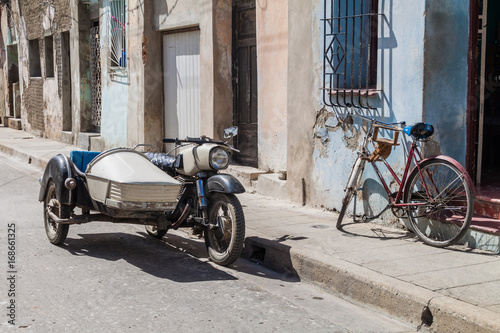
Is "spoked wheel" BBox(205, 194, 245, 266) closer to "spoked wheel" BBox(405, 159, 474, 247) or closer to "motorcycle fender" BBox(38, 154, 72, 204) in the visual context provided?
"motorcycle fender" BBox(38, 154, 72, 204)

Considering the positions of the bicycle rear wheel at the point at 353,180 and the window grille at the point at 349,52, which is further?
the window grille at the point at 349,52

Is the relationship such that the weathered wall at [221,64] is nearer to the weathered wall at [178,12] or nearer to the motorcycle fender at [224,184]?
the weathered wall at [178,12]

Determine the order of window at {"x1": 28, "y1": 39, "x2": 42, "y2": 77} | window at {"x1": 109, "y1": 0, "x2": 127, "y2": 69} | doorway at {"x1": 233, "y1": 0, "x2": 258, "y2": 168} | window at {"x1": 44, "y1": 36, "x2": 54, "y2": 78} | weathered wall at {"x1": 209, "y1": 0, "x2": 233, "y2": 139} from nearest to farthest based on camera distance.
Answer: doorway at {"x1": 233, "y1": 0, "x2": 258, "y2": 168}, weathered wall at {"x1": 209, "y1": 0, "x2": 233, "y2": 139}, window at {"x1": 109, "y1": 0, "x2": 127, "y2": 69}, window at {"x1": 44, "y1": 36, "x2": 54, "y2": 78}, window at {"x1": 28, "y1": 39, "x2": 42, "y2": 77}

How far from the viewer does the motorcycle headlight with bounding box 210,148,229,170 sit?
6.04 meters

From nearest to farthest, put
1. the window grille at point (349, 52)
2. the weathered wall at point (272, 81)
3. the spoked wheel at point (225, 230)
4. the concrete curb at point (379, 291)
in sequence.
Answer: the concrete curb at point (379, 291) → the spoked wheel at point (225, 230) → the window grille at point (349, 52) → the weathered wall at point (272, 81)

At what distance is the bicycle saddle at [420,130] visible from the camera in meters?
6.13

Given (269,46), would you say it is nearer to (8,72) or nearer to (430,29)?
(430,29)

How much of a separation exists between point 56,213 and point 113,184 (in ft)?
3.96

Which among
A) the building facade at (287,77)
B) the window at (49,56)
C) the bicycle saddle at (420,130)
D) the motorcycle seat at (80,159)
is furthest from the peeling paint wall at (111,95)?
the bicycle saddle at (420,130)

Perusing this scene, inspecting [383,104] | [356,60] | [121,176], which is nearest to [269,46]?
[356,60]

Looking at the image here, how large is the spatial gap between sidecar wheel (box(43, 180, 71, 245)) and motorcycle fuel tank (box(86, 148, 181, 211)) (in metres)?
0.40

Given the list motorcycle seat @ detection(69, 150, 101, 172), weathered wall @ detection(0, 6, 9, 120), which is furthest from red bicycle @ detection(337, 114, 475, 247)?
weathered wall @ detection(0, 6, 9, 120)

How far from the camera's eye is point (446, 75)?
21.5 ft

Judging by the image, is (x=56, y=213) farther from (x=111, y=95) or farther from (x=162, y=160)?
(x=111, y=95)
